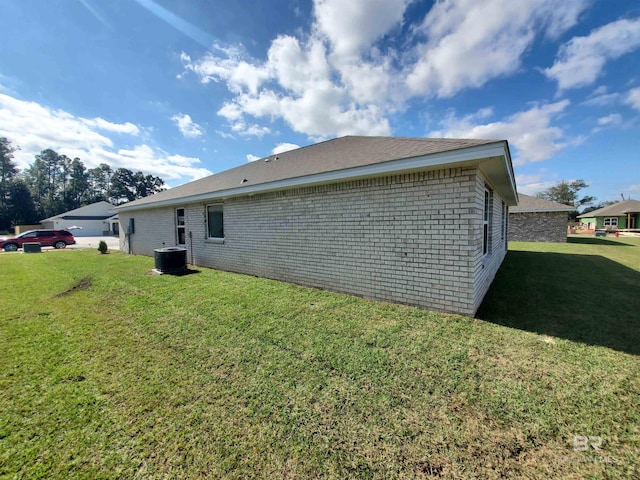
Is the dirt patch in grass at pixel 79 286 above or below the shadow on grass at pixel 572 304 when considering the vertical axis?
above

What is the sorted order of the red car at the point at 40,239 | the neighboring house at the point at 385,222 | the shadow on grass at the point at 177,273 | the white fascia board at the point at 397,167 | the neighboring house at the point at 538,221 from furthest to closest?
1. the red car at the point at 40,239
2. the neighboring house at the point at 538,221
3. the shadow on grass at the point at 177,273
4. the neighboring house at the point at 385,222
5. the white fascia board at the point at 397,167

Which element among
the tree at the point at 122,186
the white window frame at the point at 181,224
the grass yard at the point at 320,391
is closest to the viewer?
the grass yard at the point at 320,391

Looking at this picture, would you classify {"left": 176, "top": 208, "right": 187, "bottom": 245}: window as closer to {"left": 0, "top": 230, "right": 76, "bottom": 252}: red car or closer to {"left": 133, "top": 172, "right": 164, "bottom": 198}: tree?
{"left": 0, "top": 230, "right": 76, "bottom": 252}: red car

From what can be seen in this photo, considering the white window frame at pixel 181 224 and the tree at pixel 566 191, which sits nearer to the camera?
the white window frame at pixel 181 224

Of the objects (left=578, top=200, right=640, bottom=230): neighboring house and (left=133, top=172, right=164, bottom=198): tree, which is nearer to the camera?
(left=578, top=200, right=640, bottom=230): neighboring house

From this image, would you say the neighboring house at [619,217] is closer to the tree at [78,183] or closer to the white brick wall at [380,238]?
the white brick wall at [380,238]

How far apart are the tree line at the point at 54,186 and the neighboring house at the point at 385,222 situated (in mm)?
63514

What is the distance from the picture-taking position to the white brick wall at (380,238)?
13.7 feet

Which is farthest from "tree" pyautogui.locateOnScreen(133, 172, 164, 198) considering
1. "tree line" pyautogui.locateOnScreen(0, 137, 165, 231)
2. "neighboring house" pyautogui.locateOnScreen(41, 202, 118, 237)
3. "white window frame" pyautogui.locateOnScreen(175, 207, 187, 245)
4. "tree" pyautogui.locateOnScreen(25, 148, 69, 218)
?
"white window frame" pyautogui.locateOnScreen(175, 207, 187, 245)

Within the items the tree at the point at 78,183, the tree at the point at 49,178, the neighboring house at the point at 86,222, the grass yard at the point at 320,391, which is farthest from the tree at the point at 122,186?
the grass yard at the point at 320,391

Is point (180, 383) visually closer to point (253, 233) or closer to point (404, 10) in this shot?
point (253, 233)

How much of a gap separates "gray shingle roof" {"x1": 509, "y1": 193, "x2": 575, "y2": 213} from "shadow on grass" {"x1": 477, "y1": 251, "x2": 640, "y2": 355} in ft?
38.1

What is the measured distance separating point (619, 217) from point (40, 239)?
69551mm

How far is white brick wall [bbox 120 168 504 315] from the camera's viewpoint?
165 inches
